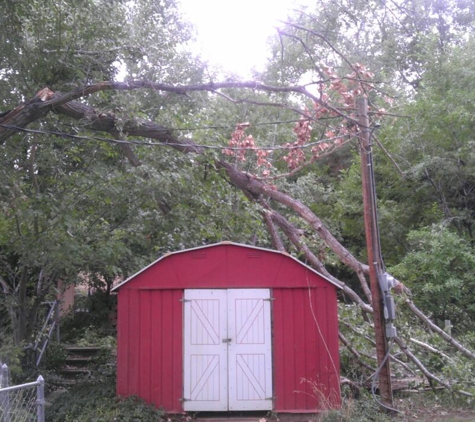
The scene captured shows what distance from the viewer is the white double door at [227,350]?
32.0 feet

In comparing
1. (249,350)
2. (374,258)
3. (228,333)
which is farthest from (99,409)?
(374,258)

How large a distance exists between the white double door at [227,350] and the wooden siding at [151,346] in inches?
7.3

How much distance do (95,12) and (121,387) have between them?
22.6 feet

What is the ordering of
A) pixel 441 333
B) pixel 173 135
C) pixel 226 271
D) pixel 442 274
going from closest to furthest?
1. pixel 226 271
2. pixel 441 333
3. pixel 173 135
4. pixel 442 274

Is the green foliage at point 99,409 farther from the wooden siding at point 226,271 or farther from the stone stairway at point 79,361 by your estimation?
the stone stairway at point 79,361

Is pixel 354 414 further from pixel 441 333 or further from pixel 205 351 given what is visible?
pixel 205 351

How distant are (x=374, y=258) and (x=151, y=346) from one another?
3965 millimetres

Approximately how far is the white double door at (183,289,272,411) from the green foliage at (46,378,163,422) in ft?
2.60

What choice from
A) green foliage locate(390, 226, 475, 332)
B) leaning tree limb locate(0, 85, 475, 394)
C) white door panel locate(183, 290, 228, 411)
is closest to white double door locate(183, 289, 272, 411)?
white door panel locate(183, 290, 228, 411)

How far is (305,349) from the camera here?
9891 mm

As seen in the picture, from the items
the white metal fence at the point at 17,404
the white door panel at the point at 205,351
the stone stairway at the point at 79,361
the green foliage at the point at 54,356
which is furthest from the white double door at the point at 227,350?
the green foliage at the point at 54,356

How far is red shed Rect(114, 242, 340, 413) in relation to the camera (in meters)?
9.77

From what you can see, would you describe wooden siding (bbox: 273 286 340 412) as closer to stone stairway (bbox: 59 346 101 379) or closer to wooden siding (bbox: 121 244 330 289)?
wooden siding (bbox: 121 244 330 289)

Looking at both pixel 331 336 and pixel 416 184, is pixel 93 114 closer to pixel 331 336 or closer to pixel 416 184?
pixel 331 336
